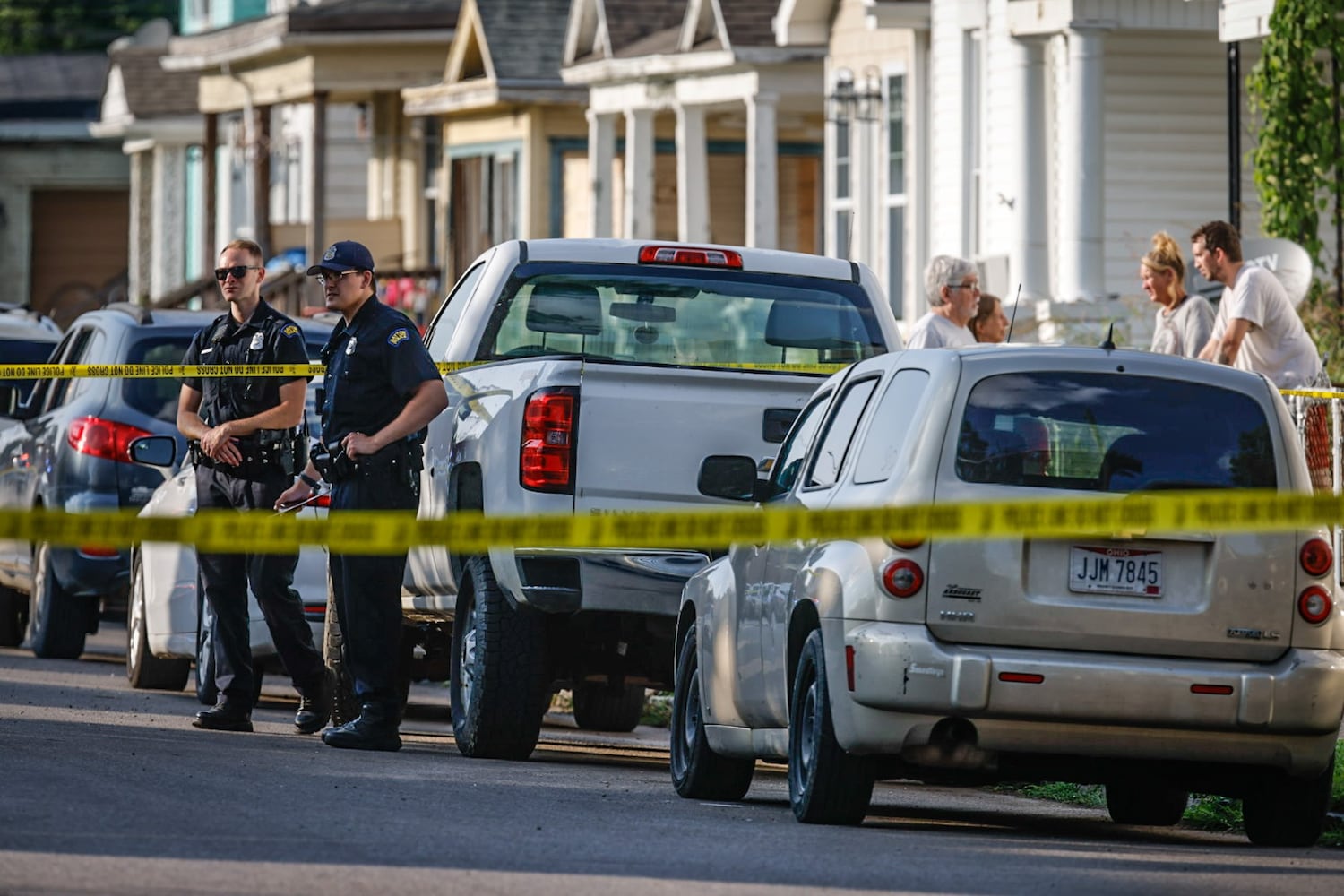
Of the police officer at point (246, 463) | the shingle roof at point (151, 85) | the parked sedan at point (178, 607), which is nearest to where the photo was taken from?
the police officer at point (246, 463)

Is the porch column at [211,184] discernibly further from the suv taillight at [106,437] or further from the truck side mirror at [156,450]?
the truck side mirror at [156,450]

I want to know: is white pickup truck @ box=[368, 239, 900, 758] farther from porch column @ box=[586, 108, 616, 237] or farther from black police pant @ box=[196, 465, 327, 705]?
porch column @ box=[586, 108, 616, 237]

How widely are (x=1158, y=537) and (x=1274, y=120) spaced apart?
12.1 m

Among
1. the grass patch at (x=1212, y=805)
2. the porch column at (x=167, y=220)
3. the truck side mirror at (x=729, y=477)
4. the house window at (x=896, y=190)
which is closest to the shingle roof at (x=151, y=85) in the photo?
the porch column at (x=167, y=220)

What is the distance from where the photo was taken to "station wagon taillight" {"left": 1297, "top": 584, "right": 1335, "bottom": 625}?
28.8 feet

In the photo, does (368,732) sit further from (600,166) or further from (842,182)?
(600,166)

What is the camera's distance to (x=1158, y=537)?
28.5ft

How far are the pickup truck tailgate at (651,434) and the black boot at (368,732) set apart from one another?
4.22ft

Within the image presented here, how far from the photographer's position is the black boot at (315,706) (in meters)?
12.2

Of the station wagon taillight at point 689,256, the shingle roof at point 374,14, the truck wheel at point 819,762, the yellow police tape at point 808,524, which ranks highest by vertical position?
the shingle roof at point 374,14

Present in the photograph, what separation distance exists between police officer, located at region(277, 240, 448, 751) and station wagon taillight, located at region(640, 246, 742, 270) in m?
1.15

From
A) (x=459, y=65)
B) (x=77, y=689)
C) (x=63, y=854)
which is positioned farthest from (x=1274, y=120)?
(x=459, y=65)

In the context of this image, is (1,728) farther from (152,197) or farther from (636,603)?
(152,197)

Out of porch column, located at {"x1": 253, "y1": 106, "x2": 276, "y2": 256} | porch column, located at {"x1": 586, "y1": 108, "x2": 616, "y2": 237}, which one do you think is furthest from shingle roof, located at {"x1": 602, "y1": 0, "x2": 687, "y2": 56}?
porch column, located at {"x1": 253, "y1": 106, "x2": 276, "y2": 256}
